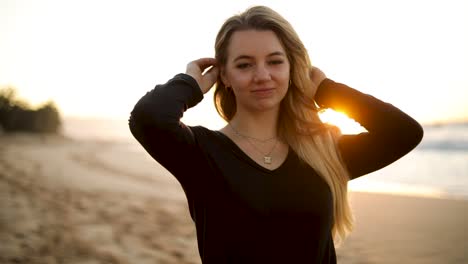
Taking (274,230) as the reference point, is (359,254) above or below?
below

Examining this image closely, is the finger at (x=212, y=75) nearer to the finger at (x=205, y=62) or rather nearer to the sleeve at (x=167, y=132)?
the finger at (x=205, y=62)

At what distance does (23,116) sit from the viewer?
16484mm

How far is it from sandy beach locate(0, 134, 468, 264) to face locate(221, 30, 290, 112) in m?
2.65

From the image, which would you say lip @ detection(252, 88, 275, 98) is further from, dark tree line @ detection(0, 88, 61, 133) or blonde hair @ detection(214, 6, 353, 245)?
dark tree line @ detection(0, 88, 61, 133)

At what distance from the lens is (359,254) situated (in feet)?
16.3

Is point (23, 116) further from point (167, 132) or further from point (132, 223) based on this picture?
point (167, 132)

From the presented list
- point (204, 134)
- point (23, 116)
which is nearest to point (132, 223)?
point (204, 134)

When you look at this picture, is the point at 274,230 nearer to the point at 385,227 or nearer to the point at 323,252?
the point at 323,252

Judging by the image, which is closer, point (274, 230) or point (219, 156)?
point (274, 230)

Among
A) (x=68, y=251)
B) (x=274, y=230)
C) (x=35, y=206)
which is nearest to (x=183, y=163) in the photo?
(x=274, y=230)

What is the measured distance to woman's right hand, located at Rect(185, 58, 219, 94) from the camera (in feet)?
7.89

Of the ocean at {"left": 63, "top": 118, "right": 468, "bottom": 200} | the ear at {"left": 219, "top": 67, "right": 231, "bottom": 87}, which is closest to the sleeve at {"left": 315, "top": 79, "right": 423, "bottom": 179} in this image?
the ear at {"left": 219, "top": 67, "right": 231, "bottom": 87}

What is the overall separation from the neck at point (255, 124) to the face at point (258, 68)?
122 millimetres

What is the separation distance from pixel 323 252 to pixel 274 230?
35cm
